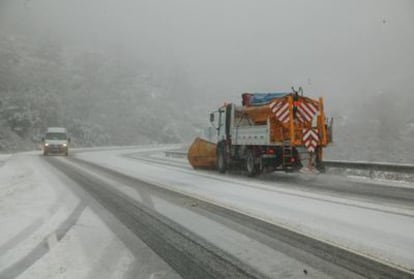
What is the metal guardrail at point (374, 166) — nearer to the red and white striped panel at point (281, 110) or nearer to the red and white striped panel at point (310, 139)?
the red and white striped panel at point (310, 139)

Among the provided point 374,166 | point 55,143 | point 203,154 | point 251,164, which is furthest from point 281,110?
point 55,143

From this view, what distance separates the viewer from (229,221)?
8.32 meters

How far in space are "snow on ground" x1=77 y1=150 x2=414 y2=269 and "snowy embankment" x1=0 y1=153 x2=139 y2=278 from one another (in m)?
2.87

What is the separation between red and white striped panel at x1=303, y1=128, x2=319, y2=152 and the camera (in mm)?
→ 16453

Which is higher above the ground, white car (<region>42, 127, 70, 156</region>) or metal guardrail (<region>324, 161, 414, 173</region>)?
white car (<region>42, 127, 70, 156</region>)

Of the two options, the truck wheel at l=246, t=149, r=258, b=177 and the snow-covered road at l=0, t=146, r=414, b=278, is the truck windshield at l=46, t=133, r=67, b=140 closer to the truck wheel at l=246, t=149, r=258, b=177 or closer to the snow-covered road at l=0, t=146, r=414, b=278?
the truck wheel at l=246, t=149, r=258, b=177

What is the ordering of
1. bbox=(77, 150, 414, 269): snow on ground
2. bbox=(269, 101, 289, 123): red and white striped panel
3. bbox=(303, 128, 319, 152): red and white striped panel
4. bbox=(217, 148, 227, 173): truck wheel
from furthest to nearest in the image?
bbox=(217, 148, 227, 173): truck wheel
bbox=(269, 101, 289, 123): red and white striped panel
bbox=(303, 128, 319, 152): red and white striped panel
bbox=(77, 150, 414, 269): snow on ground

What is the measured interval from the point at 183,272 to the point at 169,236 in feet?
6.10

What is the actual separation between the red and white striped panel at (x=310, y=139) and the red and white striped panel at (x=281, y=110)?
795 mm

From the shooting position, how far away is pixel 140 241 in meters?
6.81

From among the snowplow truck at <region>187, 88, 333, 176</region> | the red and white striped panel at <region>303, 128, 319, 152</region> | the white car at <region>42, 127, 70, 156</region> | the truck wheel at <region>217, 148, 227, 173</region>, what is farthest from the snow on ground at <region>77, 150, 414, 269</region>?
the white car at <region>42, 127, 70, 156</region>

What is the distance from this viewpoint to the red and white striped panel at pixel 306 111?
16.9 m

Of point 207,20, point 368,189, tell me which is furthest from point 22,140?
point 207,20

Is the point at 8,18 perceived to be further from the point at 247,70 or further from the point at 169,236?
the point at 169,236
